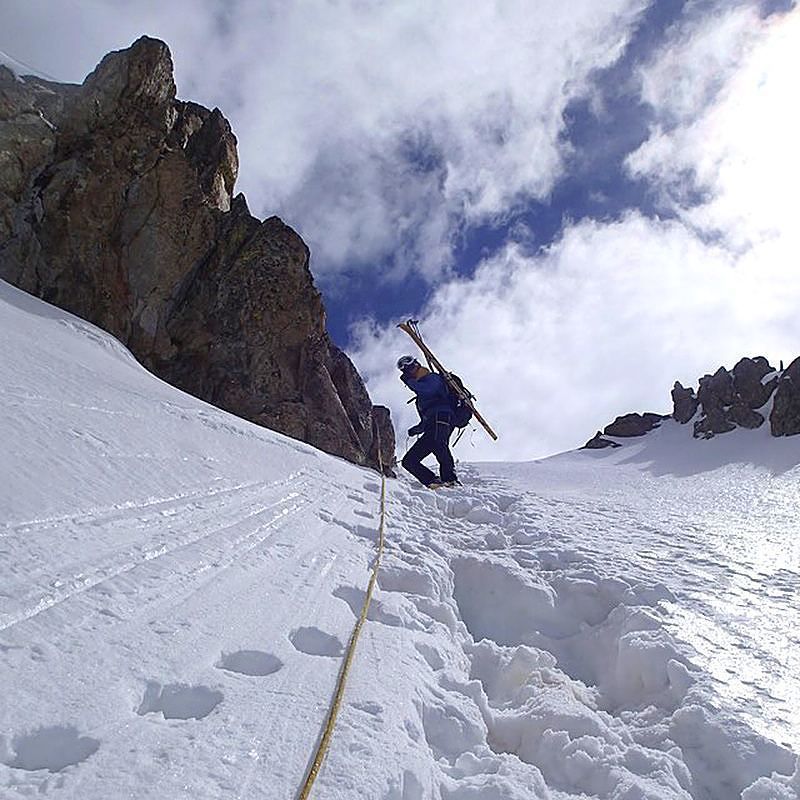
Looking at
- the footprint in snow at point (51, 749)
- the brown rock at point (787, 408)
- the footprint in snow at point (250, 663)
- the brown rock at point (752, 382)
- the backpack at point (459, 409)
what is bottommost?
the footprint in snow at point (51, 749)

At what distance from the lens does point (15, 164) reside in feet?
55.3

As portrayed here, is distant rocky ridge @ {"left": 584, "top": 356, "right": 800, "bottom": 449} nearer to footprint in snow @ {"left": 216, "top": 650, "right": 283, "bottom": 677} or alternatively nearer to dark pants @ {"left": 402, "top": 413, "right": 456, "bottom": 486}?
dark pants @ {"left": 402, "top": 413, "right": 456, "bottom": 486}

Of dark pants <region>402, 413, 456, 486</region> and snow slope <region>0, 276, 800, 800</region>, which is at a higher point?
dark pants <region>402, 413, 456, 486</region>

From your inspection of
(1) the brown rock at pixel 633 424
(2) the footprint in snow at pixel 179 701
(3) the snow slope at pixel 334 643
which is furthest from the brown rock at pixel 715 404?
(2) the footprint in snow at pixel 179 701

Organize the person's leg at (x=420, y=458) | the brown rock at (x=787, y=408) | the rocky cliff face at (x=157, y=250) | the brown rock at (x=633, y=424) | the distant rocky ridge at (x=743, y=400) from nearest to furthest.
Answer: the person's leg at (x=420, y=458)
the rocky cliff face at (x=157, y=250)
the brown rock at (x=787, y=408)
the distant rocky ridge at (x=743, y=400)
the brown rock at (x=633, y=424)

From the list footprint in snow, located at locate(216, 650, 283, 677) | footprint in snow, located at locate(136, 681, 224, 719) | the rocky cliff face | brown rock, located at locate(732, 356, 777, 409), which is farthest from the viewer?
brown rock, located at locate(732, 356, 777, 409)

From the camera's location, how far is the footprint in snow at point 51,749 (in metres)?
1.66

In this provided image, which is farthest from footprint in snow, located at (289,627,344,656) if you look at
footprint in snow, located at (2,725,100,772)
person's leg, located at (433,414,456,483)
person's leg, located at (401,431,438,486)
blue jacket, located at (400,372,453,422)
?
blue jacket, located at (400,372,453,422)

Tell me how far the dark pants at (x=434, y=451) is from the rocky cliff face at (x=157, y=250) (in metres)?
7.08

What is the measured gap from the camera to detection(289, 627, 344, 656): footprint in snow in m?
2.82

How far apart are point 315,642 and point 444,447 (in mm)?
8629

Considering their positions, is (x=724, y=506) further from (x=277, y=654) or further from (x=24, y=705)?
(x=24, y=705)

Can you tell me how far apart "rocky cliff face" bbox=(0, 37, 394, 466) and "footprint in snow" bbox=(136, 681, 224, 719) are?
15653mm

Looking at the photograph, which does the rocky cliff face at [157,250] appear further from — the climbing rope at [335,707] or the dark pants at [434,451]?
the climbing rope at [335,707]
